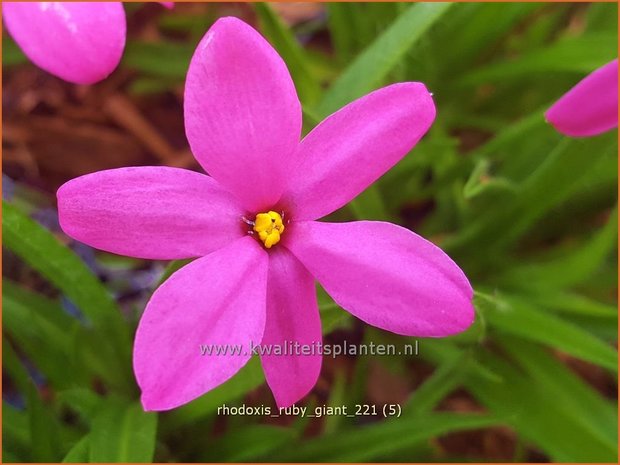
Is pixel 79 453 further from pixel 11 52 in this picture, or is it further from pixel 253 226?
pixel 11 52

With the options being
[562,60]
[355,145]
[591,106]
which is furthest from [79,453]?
[562,60]

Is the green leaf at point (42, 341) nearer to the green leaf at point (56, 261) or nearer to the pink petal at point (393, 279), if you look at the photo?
the green leaf at point (56, 261)

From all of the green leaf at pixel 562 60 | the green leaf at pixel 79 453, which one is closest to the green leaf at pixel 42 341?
the green leaf at pixel 79 453

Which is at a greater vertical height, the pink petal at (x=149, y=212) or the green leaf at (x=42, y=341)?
the pink petal at (x=149, y=212)

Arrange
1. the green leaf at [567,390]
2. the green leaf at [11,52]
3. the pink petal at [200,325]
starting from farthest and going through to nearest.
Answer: the green leaf at [11,52] → the green leaf at [567,390] → the pink petal at [200,325]

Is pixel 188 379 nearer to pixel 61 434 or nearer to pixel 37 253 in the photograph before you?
pixel 37 253

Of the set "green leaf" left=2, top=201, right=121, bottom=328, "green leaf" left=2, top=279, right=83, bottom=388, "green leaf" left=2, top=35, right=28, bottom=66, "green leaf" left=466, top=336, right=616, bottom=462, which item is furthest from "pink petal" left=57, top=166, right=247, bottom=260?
"green leaf" left=2, top=35, right=28, bottom=66
